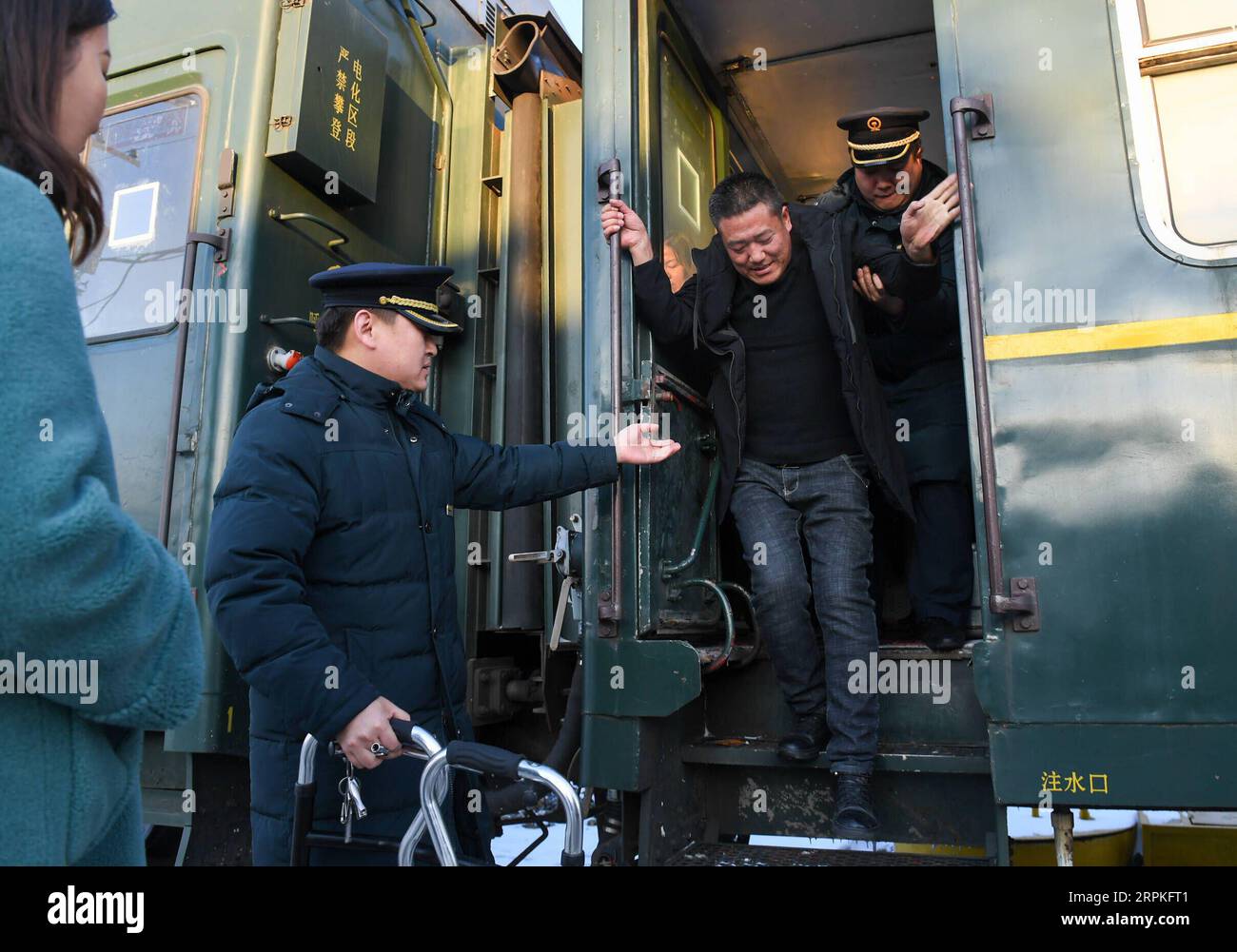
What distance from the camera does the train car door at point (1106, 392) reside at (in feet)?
6.09

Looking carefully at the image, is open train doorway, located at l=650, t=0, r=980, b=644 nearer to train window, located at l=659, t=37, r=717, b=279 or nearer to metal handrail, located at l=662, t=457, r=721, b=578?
train window, located at l=659, t=37, r=717, b=279

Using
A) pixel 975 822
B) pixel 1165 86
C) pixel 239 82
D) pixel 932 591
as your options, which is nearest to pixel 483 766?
pixel 975 822

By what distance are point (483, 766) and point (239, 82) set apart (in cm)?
275

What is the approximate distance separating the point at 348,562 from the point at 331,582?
0.17ft

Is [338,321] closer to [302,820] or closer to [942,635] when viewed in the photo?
[302,820]

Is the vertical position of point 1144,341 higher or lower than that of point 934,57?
lower

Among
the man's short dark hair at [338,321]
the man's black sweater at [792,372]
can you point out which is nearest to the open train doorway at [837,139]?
the man's black sweater at [792,372]

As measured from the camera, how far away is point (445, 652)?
6.46 ft

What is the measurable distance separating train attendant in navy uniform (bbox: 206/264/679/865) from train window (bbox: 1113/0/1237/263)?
1628 mm

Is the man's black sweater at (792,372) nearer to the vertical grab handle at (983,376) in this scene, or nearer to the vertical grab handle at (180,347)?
the vertical grab handle at (983,376)

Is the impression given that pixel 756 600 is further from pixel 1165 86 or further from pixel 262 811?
pixel 1165 86

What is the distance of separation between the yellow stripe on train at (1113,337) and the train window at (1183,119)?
143 mm

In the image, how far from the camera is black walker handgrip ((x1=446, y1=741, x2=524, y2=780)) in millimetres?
1280

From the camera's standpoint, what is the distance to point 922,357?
9.78ft
